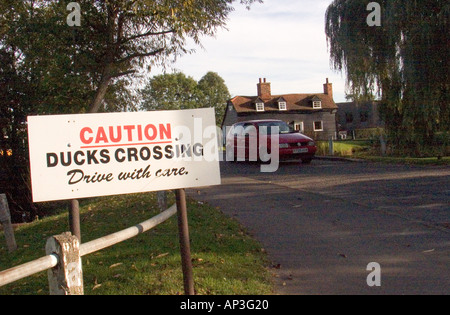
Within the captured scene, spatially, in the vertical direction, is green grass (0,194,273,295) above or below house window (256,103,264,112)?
below

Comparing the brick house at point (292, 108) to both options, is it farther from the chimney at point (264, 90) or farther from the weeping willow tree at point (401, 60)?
the weeping willow tree at point (401, 60)

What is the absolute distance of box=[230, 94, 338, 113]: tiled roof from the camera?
58906 millimetres

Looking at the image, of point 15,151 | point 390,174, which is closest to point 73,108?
point 15,151

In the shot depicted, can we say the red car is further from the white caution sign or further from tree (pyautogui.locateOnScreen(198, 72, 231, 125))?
tree (pyautogui.locateOnScreen(198, 72, 231, 125))

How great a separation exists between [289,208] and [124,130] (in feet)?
18.2

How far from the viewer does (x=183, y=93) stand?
40906 mm

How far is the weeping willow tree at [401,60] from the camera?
16.5m

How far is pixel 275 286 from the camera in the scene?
502cm

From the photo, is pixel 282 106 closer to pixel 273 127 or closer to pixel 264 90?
pixel 264 90

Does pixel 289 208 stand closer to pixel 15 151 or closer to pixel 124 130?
pixel 124 130

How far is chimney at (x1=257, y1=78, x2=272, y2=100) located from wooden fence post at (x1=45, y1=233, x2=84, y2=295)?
191 ft

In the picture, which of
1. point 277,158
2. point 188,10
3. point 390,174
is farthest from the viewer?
point 277,158

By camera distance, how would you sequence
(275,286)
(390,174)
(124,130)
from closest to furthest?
(124,130) → (275,286) → (390,174)

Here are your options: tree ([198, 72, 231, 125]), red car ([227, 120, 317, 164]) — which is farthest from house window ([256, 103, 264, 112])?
red car ([227, 120, 317, 164])
